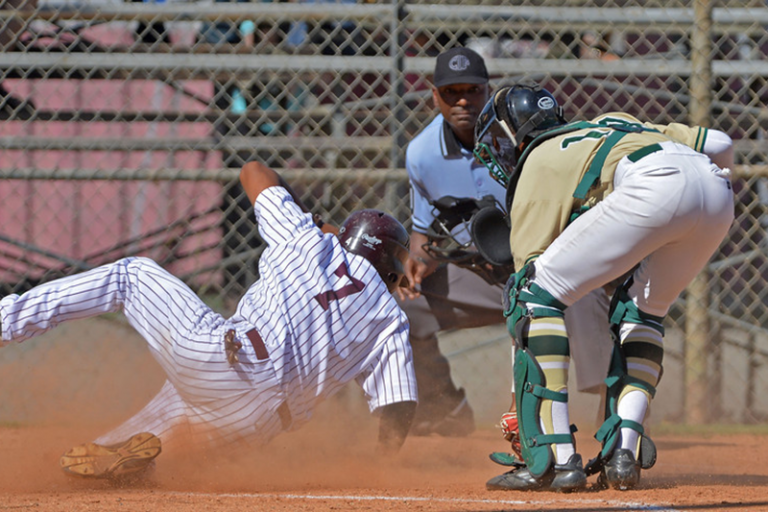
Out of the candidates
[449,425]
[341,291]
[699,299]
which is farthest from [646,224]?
[699,299]

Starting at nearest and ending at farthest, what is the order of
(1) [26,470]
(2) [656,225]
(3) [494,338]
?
(2) [656,225], (1) [26,470], (3) [494,338]

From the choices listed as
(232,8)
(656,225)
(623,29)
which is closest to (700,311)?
(623,29)

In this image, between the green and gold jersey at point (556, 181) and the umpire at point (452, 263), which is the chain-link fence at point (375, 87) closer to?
the umpire at point (452, 263)

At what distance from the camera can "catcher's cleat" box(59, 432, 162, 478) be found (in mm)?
3678

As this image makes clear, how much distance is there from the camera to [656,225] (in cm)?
321

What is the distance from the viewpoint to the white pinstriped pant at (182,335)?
3592 mm

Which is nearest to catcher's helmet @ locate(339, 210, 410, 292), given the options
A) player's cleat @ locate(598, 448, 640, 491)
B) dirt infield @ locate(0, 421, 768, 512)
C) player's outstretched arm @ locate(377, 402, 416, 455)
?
player's outstretched arm @ locate(377, 402, 416, 455)

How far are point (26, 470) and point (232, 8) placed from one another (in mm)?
3078

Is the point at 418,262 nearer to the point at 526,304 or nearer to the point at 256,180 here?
the point at 256,180

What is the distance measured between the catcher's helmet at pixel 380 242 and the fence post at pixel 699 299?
90.7 inches

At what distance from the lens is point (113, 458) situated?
3.69m

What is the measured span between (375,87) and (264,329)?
3.04m

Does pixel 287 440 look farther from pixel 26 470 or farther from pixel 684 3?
pixel 684 3

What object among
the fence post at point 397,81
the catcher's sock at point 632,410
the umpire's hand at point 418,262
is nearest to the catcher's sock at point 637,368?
the catcher's sock at point 632,410
